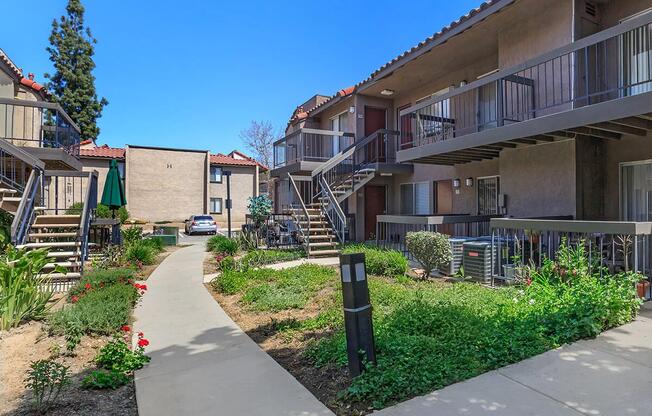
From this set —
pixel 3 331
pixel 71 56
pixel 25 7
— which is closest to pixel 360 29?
pixel 25 7

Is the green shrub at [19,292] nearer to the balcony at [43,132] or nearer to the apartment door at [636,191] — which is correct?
the balcony at [43,132]

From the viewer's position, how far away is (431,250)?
8133 millimetres

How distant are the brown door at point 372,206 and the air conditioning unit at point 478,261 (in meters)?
8.33

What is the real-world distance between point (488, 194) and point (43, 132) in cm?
1554

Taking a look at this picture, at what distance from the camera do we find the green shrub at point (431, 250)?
810 centimetres

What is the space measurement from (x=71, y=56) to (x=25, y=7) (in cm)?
2329

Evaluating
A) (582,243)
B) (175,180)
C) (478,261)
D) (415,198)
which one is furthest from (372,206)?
(175,180)

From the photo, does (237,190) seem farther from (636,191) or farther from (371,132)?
(636,191)

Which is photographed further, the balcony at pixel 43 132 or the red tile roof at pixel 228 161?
the red tile roof at pixel 228 161

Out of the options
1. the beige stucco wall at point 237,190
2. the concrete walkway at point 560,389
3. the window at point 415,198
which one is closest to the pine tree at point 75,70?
the beige stucco wall at point 237,190

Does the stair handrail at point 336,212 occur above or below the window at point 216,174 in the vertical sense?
below

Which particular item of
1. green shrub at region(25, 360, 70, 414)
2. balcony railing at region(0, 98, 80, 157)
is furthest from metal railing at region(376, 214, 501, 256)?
balcony railing at region(0, 98, 80, 157)

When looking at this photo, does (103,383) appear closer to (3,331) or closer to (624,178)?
(3,331)

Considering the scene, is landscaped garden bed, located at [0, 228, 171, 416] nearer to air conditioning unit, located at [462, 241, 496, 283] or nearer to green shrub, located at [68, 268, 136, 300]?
green shrub, located at [68, 268, 136, 300]
